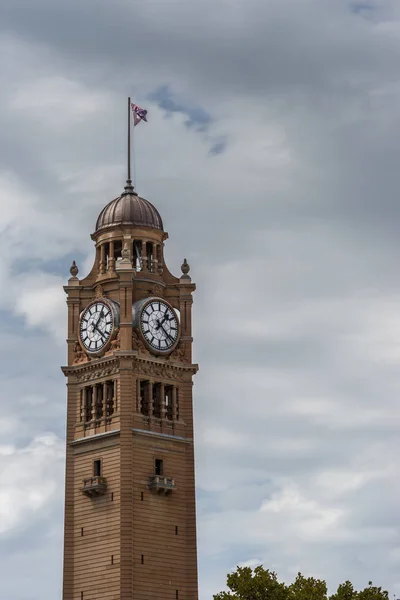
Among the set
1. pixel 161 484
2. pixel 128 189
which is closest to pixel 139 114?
pixel 128 189

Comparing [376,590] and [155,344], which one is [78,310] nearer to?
[155,344]

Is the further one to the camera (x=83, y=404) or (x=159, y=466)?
(x=83, y=404)

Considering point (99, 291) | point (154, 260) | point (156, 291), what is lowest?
point (156, 291)

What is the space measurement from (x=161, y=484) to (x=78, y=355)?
16231 mm

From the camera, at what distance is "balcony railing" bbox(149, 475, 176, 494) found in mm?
161375

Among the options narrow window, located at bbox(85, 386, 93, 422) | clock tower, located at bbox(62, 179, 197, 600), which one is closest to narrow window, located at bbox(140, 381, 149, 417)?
clock tower, located at bbox(62, 179, 197, 600)

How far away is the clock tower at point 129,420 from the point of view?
159 meters

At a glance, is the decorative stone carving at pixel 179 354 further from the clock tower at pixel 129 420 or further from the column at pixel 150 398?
the column at pixel 150 398

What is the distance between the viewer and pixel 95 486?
160750 millimetres

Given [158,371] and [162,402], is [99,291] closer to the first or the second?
[158,371]

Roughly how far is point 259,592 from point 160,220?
40.8 meters

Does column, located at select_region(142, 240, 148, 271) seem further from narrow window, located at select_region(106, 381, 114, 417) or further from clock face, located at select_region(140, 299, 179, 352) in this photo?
narrow window, located at select_region(106, 381, 114, 417)

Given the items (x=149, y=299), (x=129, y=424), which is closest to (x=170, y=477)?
(x=129, y=424)

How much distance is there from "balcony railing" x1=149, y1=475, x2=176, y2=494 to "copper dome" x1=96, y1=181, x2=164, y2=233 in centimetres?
2557
